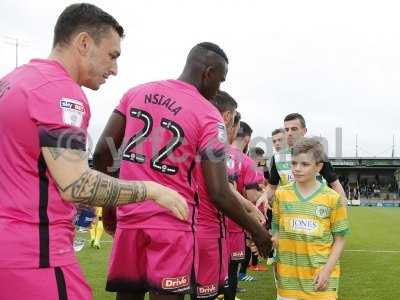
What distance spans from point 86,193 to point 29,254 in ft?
1.12

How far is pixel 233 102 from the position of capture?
196 inches

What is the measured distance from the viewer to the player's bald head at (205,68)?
3.70 m

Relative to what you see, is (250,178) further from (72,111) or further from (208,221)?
(72,111)

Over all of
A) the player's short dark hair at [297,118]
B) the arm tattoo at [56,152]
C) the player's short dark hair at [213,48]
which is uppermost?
the player's short dark hair at [213,48]

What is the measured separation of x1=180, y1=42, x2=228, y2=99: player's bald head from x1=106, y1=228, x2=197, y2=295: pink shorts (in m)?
1.04

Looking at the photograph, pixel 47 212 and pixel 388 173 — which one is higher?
pixel 47 212

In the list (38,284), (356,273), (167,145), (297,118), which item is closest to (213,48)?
(167,145)

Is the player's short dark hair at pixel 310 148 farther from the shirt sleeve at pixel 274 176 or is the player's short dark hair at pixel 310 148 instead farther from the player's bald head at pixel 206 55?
the shirt sleeve at pixel 274 176

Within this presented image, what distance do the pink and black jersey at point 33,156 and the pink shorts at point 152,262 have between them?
3.23 ft

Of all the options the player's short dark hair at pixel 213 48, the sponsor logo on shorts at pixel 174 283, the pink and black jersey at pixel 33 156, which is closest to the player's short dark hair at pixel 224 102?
the player's short dark hair at pixel 213 48

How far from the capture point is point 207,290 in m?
4.27

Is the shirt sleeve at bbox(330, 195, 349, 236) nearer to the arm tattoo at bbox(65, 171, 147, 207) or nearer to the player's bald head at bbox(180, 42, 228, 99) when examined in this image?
the player's bald head at bbox(180, 42, 228, 99)

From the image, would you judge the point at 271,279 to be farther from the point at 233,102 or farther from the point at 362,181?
the point at 362,181

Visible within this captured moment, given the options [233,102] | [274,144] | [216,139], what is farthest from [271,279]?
[216,139]
